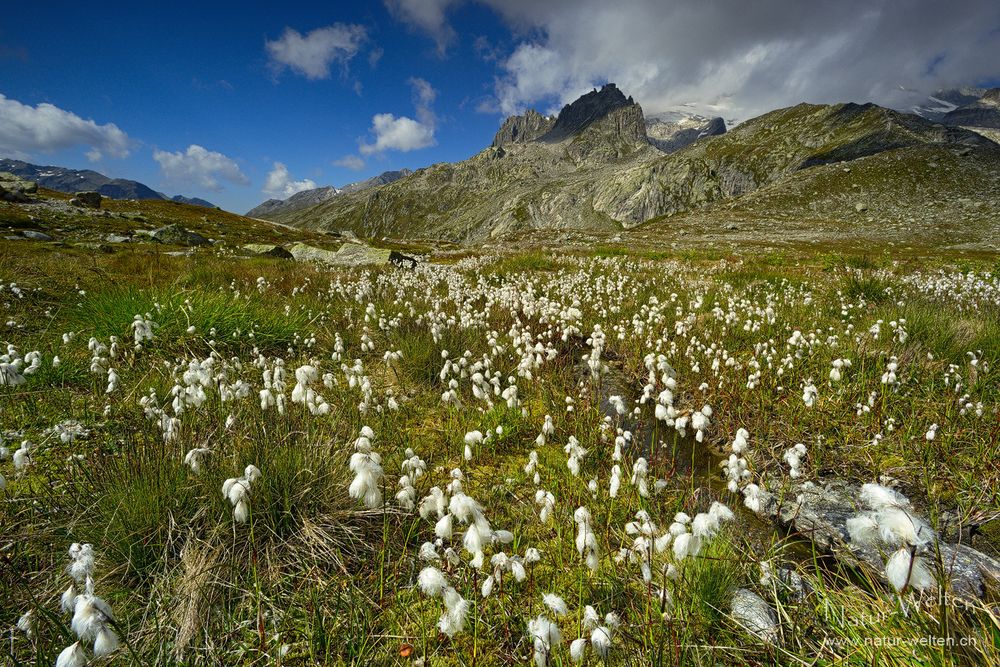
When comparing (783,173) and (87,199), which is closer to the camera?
(87,199)

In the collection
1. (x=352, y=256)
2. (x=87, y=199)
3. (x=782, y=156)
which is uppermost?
(x=782, y=156)

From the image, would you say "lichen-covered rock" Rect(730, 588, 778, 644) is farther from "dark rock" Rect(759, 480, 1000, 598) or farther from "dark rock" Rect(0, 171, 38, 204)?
"dark rock" Rect(0, 171, 38, 204)

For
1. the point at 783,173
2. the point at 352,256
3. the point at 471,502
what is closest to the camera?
the point at 471,502

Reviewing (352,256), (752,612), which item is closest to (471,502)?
(752,612)

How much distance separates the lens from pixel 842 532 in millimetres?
3381

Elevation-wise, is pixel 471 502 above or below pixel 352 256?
below

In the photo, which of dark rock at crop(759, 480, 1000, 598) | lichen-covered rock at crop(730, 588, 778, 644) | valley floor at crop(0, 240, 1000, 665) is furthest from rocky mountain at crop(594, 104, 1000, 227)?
lichen-covered rock at crop(730, 588, 778, 644)

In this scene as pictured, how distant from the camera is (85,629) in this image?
1456mm

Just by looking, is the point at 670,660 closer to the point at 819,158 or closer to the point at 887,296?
the point at 887,296

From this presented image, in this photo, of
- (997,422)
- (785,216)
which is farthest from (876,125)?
(997,422)

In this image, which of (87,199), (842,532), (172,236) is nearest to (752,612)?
(842,532)

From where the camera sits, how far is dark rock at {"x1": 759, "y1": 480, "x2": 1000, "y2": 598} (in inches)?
106

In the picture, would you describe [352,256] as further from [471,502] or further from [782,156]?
[782,156]

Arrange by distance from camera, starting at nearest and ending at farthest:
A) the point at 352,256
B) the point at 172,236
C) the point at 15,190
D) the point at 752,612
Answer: the point at 752,612
the point at 352,256
the point at 172,236
the point at 15,190
